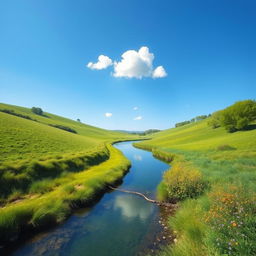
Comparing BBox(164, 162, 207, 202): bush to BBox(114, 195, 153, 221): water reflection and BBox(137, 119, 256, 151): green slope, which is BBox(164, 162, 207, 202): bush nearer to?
BBox(114, 195, 153, 221): water reflection

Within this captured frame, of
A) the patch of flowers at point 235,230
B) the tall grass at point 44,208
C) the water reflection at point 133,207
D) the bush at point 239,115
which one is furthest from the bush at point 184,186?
the bush at point 239,115

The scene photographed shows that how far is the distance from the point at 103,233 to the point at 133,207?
4123 millimetres

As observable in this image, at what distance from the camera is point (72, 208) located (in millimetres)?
12422

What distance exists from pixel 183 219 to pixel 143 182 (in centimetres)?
1195

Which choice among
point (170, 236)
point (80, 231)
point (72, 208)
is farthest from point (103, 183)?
point (170, 236)

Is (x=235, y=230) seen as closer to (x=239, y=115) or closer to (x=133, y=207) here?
(x=133, y=207)

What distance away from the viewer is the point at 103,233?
A: 9.64m

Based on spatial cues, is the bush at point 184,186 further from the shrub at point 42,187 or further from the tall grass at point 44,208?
the shrub at point 42,187

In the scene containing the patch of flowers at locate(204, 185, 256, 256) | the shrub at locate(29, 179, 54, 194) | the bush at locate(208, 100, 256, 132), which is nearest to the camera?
the patch of flowers at locate(204, 185, 256, 256)

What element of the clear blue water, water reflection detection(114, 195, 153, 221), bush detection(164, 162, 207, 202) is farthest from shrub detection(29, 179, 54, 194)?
bush detection(164, 162, 207, 202)

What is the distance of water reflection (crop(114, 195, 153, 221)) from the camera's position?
11854mm

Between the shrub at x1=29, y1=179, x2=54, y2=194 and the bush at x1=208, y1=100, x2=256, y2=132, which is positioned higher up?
the bush at x1=208, y1=100, x2=256, y2=132

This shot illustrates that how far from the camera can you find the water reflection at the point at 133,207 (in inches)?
467

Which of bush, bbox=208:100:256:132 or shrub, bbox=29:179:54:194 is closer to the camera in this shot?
shrub, bbox=29:179:54:194
